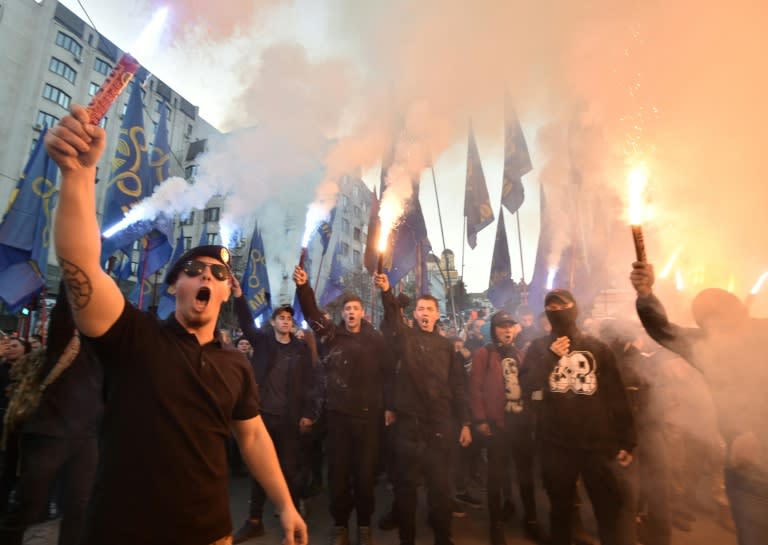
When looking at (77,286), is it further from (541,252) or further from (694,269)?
(541,252)

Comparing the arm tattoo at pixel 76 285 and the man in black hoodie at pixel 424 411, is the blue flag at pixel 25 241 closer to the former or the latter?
the man in black hoodie at pixel 424 411

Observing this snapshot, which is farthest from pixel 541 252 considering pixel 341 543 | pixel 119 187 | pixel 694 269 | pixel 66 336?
pixel 66 336

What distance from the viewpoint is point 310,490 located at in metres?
6.30

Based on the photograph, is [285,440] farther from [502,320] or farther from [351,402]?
[502,320]

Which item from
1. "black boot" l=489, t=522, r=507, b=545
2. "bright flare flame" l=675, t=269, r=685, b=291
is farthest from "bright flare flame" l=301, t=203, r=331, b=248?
"bright flare flame" l=675, t=269, r=685, b=291

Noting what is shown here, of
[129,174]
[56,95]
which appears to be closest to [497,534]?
[129,174]

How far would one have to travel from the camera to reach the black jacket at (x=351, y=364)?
186 inches

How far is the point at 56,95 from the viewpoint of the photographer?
3203 centimetres

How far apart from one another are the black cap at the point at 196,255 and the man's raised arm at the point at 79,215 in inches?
22.6

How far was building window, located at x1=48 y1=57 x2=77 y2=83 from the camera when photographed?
3188 centimetres

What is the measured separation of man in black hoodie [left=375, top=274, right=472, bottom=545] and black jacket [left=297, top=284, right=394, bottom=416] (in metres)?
0.27

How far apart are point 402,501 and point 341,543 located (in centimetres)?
79

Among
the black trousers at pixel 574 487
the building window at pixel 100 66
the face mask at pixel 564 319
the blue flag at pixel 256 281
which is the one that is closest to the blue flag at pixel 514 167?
the blue flag at pixel 256 281

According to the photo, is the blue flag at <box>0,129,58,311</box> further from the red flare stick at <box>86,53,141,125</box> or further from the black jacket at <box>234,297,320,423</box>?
the red flare stick at <box>86,53,141,125</box>
